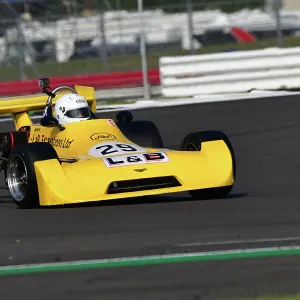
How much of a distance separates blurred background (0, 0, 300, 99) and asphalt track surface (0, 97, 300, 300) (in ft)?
42.3

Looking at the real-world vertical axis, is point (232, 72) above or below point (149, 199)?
below

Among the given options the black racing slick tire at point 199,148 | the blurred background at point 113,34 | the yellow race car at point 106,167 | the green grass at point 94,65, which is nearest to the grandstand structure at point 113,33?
the blurred background at point 113,34

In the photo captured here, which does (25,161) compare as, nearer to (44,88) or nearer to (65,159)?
(65,159)

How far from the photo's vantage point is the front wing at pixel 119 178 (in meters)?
9.42

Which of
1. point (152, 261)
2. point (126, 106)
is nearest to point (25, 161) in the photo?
point (152, 261)

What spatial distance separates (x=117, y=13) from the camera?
28000 mm

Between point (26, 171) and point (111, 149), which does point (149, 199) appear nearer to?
point (111, 149)

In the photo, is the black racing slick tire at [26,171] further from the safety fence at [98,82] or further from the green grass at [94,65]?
the green grass at [94,65]

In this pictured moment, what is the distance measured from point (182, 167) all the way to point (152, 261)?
2877mm

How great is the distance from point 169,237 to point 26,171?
2363mm

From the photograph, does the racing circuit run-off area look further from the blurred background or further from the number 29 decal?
the blurred background

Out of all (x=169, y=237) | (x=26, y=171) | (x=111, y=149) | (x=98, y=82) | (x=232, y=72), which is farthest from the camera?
(x=98, y=82)

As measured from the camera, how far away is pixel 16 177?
1032 cm

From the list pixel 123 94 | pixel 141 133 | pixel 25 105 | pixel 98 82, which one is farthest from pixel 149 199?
pixel 98 82
